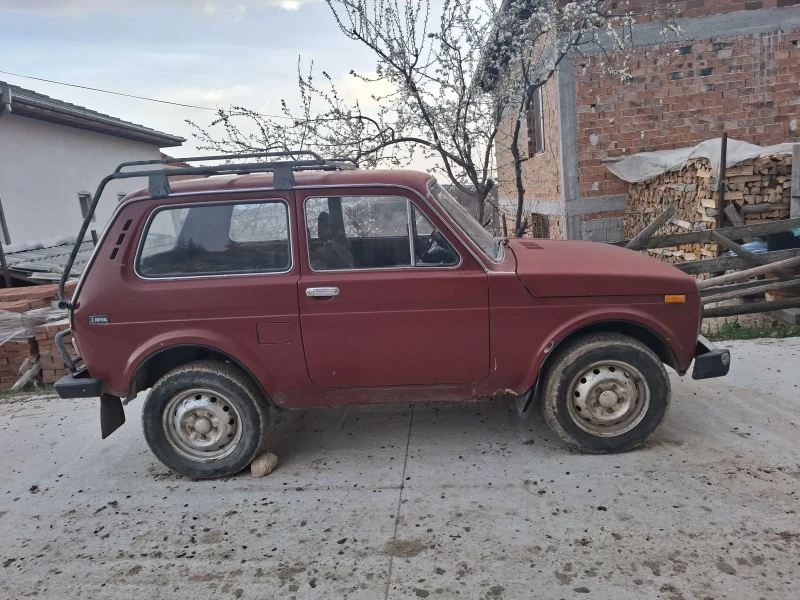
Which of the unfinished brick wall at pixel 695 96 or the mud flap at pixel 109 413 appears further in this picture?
the unfinished brick wall at pixel 695 96

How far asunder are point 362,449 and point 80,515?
1.84 m

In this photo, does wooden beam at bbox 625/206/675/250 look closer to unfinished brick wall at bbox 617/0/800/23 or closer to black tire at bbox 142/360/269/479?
unfinished brick wall at bbox 617/0/800/23

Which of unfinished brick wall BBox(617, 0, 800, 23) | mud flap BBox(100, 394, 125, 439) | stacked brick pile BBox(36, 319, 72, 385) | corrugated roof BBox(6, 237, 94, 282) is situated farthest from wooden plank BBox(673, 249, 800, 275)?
corrugated roof BBox(6, 237, 94, 282)

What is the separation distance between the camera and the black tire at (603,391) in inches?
149

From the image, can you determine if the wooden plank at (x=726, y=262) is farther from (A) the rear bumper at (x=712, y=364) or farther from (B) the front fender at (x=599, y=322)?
(B) the front fender at (x=599, y=322)

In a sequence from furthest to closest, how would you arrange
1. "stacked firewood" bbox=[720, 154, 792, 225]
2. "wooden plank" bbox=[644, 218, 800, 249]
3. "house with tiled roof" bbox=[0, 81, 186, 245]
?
"house with tiled roof" bbox=[0, 81, 186, 245] → "stacked firewood" bbox=[720, 154, 792, 225] → "wooden plank" bbox=[644, 218, 800, 249]

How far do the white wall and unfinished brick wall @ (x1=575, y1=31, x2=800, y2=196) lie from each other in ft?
29.5

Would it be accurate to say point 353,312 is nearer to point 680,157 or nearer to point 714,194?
point 714,194

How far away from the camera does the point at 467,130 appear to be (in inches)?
325

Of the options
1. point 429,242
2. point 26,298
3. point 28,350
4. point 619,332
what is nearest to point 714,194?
point 619,332

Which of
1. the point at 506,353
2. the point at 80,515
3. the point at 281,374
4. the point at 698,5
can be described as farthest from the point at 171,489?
the point at 698,5

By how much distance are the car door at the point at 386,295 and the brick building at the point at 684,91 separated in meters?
6.51

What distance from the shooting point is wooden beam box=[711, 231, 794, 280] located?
20.3ft

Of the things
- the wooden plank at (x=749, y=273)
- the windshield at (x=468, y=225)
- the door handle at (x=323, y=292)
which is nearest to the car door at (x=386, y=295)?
the door handle at (x=323, y=292)
